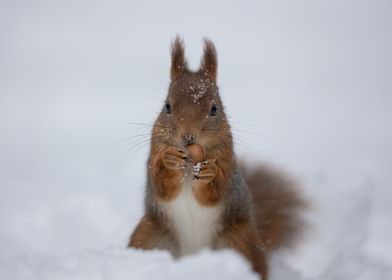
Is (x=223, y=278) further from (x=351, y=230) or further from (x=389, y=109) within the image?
(x=389, y=109)

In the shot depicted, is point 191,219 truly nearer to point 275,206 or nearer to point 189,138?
point 189,138

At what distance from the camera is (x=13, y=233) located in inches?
127

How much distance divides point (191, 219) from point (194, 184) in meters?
0.14

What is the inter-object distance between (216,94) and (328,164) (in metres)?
2.05

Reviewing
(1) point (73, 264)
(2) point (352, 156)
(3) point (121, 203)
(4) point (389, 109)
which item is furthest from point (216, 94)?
(4) point (389, 109)

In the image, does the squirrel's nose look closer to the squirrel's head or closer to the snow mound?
the squirrel's head

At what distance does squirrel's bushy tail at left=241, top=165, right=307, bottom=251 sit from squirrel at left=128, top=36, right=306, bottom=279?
1.83 feet

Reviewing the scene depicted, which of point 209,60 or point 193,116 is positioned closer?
point 193,116

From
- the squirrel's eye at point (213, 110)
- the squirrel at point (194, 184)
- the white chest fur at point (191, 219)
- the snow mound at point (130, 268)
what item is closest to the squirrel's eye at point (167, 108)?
the squirrel at point (194, 184)

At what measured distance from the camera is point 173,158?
226cm

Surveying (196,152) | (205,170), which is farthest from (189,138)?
(205,170)

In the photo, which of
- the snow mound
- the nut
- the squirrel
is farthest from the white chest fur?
the snow mound

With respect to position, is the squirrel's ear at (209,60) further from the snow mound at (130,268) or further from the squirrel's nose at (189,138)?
the snow mound at (130,268)

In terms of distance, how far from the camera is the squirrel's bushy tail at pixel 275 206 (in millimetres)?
3053
